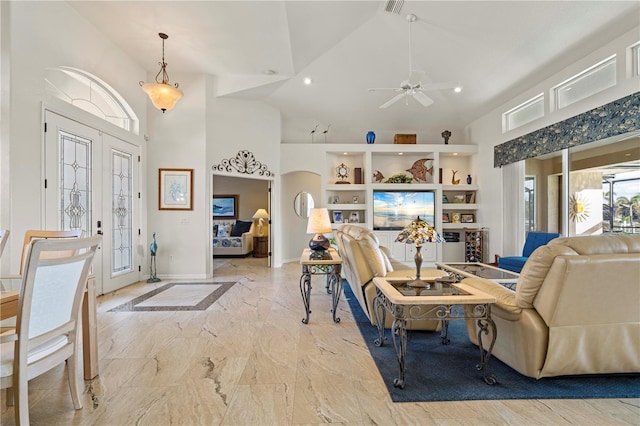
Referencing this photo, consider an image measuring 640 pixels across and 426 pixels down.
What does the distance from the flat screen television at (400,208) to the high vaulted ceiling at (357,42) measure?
2.03 metres

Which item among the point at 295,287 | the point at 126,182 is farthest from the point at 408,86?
the point at 126,182

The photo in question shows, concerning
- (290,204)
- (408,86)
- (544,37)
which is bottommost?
(290,204)

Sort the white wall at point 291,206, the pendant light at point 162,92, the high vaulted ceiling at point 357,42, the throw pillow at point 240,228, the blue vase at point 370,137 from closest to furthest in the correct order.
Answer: the high vaulted ceiling at point 357,42 → the pendant light at point 162,92 → the blue vase at point 370,137 → the white wall at point 291,206 → the throw pillow at point 240,228

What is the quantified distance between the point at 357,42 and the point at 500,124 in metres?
3.52

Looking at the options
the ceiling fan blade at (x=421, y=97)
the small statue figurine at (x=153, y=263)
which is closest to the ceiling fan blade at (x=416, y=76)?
the ceiling fan blade at (x=421, y=97)

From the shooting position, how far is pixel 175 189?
18.8 feet

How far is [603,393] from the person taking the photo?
78.6 inches

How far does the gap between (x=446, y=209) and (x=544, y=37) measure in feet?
13.2

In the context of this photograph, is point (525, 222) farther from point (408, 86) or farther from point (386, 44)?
point (386, 44)

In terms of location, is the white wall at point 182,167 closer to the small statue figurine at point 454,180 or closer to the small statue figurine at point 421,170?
the small statue figurine at point 421,170

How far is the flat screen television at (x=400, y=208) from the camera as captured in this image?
715 cm

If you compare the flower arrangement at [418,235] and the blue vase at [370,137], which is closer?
the flower arrangement at [418,235]

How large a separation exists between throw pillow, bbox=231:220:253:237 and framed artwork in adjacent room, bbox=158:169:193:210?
131 inches

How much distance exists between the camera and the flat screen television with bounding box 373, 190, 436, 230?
715 cm
